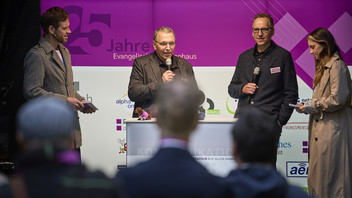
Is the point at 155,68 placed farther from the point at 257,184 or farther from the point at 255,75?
the point at 257,184

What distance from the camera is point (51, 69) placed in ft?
15.2

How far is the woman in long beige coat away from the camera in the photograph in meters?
4.76

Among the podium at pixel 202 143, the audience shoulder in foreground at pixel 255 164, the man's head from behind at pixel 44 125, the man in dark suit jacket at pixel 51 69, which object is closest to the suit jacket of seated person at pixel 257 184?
the audience shoulder in foreground at pixel 255 164

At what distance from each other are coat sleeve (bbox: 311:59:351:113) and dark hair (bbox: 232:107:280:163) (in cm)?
271

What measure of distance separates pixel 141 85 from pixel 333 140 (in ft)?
6.56

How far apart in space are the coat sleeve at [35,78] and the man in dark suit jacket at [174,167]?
2.66m

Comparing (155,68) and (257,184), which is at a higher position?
(155,68)

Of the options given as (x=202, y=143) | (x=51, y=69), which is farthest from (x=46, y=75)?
(x=202, y=143)

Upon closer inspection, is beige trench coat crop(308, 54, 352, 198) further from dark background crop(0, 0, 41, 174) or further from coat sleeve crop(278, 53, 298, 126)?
dark background crop(0, 0, 41, 174)

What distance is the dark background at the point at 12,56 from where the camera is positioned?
5504mm

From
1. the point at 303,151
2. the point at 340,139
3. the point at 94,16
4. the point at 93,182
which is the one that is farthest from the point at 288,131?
the point at 93,182

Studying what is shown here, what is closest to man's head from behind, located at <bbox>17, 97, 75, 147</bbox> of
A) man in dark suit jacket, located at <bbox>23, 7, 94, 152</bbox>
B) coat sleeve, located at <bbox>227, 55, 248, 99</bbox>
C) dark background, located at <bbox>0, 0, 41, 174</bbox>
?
man in dark suit jacket, located at <bbox>23, 7, 94, 152</bbox>

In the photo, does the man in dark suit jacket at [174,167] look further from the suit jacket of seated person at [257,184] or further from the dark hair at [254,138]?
the dark hair at [254,138]

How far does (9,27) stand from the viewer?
5.57 meters
